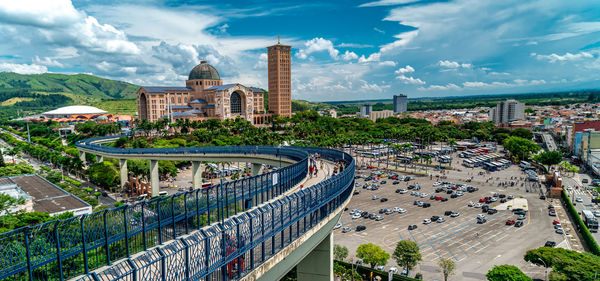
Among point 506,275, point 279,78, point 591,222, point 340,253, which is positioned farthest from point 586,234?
point 279,78

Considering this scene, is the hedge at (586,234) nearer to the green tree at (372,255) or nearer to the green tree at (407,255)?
the green tree at (407,255)

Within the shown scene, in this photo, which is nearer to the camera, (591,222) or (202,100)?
(591,222)

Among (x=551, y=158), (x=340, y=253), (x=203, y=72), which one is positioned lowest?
(x=340, y=253)

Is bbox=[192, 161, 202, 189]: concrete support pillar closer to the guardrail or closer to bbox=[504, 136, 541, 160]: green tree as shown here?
the guardrail

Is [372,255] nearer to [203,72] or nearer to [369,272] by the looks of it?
[369,272]

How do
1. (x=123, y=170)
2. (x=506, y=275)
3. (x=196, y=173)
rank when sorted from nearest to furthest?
(x=506, y=275) → (x=196, y=173) → (x=123, y=170)

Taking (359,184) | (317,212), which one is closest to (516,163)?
(359,184)

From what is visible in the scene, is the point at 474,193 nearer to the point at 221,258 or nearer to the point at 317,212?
the point at 317,212
